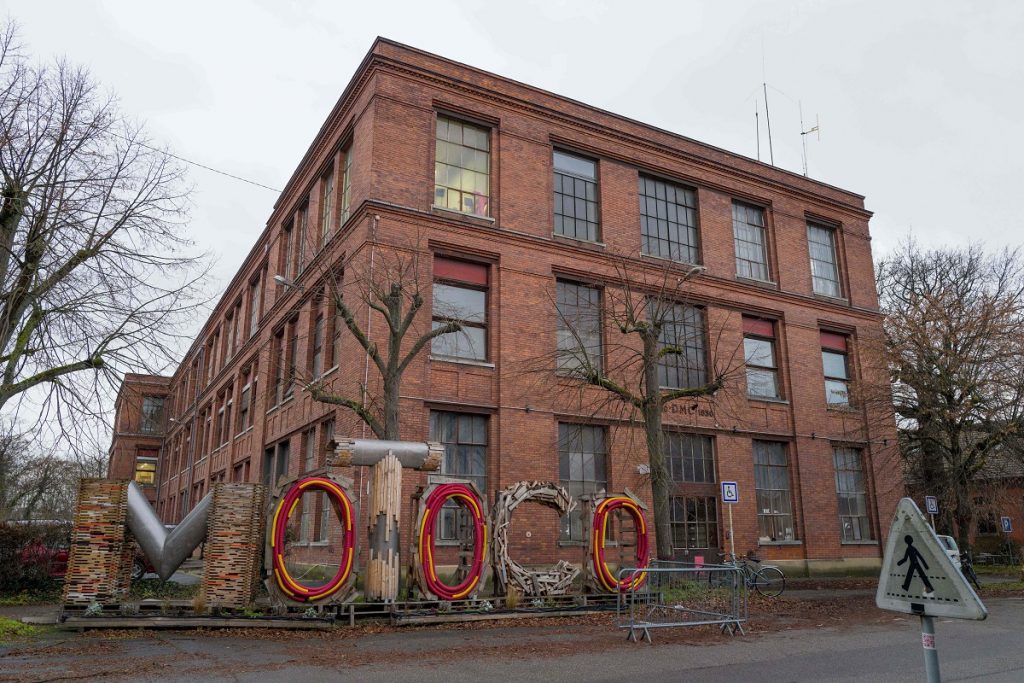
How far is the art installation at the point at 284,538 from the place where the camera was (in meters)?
11.7

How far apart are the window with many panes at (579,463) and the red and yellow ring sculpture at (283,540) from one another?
822cm

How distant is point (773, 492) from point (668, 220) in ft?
30.7

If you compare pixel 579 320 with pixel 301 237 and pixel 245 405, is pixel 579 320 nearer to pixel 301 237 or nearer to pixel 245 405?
pixel 301 237

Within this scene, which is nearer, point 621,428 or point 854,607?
point 854,607

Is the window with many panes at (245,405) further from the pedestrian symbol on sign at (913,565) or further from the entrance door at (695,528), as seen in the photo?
the pedestrian symbol on sign at (913,565)

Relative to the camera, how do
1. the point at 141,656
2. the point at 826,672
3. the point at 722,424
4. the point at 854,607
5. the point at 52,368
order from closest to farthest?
the point at 826,672 < the point at 141,656 < the point at 52,368 < the point at 854,607 < the point at 722,424

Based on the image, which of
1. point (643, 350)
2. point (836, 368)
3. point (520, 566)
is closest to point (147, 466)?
point (643, 350)

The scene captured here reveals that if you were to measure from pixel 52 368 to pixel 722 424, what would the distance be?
17.6m

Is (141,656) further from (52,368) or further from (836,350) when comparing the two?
(836,350)

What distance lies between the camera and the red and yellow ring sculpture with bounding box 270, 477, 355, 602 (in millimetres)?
11688

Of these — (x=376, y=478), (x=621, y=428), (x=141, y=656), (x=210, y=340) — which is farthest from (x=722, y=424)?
(x=210, y=340)

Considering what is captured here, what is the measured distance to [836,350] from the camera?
26500mm

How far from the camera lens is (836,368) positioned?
26375 millimetres

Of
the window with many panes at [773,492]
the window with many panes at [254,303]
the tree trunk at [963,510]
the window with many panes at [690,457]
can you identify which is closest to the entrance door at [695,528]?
the window with many panes at [690,457]
